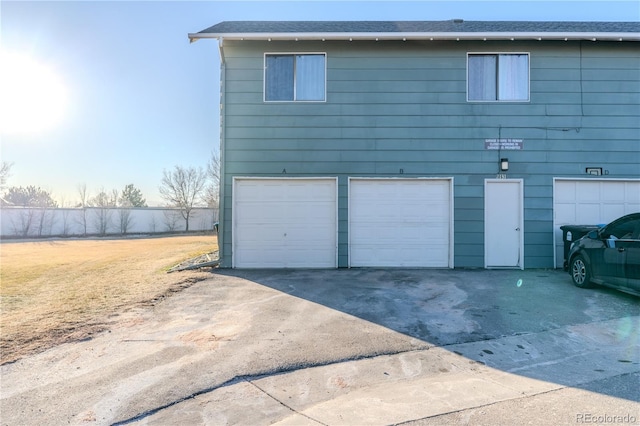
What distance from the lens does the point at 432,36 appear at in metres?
9.23

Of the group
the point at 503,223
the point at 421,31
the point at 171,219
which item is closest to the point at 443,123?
the point at 421,31

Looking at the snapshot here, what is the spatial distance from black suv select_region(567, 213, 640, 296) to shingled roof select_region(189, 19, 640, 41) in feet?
17.8

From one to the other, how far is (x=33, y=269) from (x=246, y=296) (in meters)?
10.1

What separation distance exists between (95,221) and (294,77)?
2982cm

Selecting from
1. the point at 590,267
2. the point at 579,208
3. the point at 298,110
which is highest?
the point at 298,110

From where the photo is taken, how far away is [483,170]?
378 inches

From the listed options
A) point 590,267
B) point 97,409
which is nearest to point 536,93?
point 590,267

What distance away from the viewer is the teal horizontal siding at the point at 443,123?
31.3ft

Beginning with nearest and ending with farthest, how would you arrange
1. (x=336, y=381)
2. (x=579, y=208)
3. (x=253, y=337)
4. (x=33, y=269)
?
(x=336, y=381), (x=253, y=337), (x=579, y=208), (x=33, y=269)

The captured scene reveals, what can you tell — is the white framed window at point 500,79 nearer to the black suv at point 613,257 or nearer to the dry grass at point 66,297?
the black suv at point 613,257

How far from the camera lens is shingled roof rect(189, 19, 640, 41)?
9172 millimetres

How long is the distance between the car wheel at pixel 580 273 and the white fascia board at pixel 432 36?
5.74 m

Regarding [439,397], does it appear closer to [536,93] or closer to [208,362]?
[208,362]

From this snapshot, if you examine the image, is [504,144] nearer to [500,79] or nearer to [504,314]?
[500,79]
